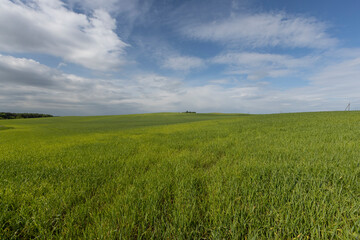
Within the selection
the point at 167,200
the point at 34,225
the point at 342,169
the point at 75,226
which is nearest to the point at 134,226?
the point at 167,200

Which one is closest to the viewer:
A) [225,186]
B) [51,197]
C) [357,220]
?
[357,220]

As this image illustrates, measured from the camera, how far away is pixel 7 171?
11.3 ft

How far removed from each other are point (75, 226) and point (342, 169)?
4898 millimetres

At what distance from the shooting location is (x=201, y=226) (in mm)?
1731

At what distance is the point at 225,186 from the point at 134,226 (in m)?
1.62

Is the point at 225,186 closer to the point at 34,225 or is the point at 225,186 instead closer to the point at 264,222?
the point at 264,222

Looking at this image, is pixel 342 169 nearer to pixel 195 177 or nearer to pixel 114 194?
pixel 195 177

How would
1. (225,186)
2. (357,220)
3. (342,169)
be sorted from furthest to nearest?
(342,169)
(225,186)
(357,220)

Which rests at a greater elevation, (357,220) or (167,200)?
(357,220)

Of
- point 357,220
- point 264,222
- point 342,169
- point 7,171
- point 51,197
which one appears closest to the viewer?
point 357,220

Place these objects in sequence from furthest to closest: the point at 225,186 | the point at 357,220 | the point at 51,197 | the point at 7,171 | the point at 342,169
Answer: the point at 7,171
the point at 342,169
the point at 225,186
the point at 51,197
the point at 357,220

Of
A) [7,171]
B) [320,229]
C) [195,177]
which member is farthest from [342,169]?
[7,171]

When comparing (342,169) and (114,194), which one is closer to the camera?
(114,194)

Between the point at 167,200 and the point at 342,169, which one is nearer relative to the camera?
the point at 167,200
